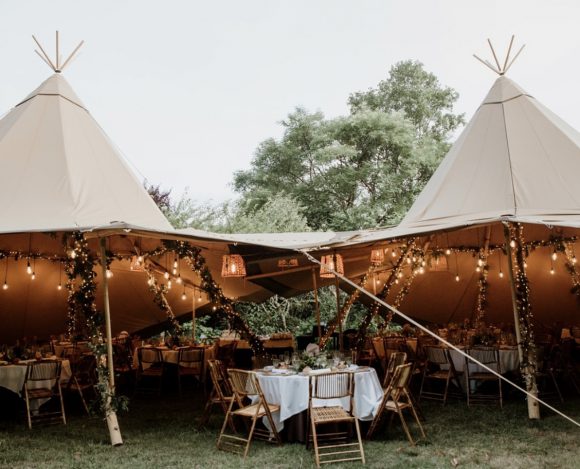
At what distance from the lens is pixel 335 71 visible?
91.5ft

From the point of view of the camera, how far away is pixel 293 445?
5.75 metres

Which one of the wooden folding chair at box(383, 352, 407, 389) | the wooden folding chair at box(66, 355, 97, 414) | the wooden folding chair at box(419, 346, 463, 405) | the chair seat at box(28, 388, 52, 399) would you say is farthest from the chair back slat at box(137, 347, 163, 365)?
the wooden folding chair at box(383, 352, 407, 389)

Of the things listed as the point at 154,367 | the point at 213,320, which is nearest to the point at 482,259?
the point at 154,367

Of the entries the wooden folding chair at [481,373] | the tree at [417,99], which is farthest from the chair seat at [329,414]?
the tree at [417,99]

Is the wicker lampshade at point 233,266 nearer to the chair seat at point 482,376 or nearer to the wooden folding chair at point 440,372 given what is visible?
the wooden folding chair at point 440,372

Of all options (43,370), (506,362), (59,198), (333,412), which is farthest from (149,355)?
(506,362)

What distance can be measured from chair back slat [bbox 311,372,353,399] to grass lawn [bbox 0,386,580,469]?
1.90ft

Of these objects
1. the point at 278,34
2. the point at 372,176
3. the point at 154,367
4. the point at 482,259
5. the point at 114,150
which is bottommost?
the point at 154,367

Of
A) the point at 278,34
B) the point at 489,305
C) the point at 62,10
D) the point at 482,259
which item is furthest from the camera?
the point at 278,34

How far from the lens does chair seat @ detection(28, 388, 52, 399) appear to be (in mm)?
6958

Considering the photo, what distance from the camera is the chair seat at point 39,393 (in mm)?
6958

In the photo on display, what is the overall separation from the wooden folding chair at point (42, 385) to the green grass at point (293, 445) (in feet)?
0.79

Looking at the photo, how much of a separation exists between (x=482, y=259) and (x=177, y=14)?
12798mm

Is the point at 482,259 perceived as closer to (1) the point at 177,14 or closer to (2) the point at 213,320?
(2) the point at 213,320
